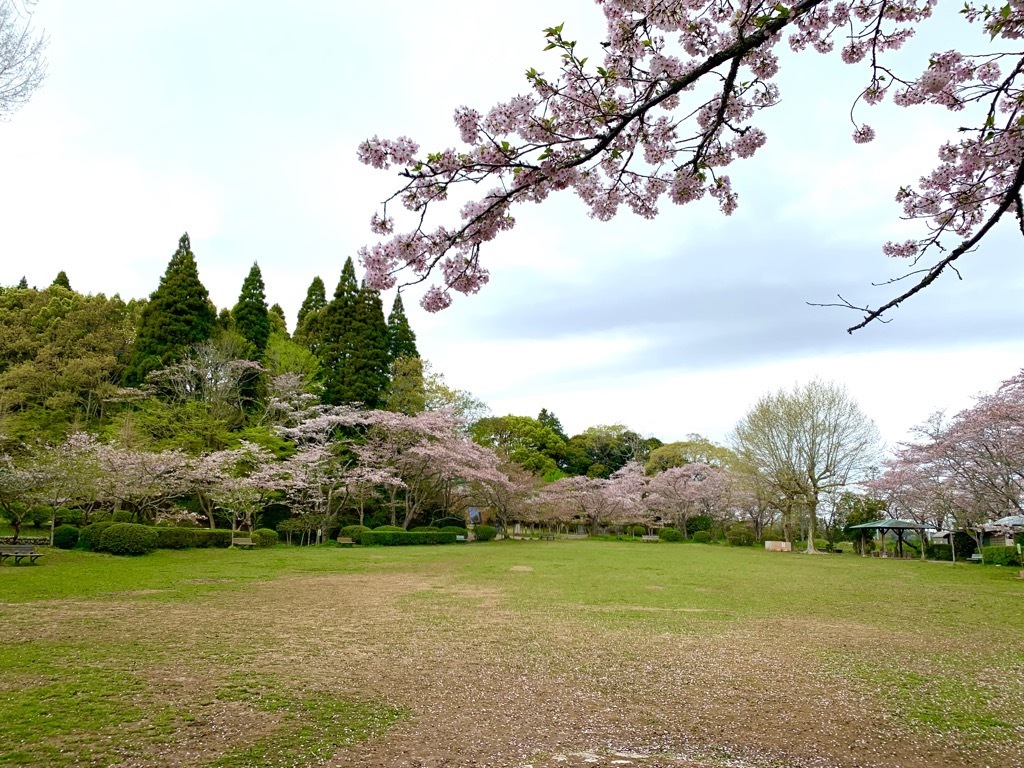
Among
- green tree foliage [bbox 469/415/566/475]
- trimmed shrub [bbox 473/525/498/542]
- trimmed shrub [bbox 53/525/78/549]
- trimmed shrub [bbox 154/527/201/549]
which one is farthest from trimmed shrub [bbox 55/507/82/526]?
green tree foliage [bbox 469/415/566/475]

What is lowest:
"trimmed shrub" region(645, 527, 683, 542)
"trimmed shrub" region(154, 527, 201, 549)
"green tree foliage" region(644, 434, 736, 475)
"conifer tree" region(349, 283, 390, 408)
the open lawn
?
"trimmed shrub" region(645, 527, 683, 542)

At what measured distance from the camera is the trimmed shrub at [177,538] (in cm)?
1588

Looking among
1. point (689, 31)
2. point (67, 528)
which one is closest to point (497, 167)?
point (689, 31)

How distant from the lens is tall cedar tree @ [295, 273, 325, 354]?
31.0 metres

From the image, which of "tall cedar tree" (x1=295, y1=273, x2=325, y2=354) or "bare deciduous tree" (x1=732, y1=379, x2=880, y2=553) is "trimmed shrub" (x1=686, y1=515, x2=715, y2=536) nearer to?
"bare deciduous tree" (x1=732, y1=379, x2=880, y2=553)

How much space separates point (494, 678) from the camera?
470 centimetres

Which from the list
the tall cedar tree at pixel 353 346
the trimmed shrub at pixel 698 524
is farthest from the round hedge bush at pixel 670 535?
the tall cedar tree at pixel 353 346

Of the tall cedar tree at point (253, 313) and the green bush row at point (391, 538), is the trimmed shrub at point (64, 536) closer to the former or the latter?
the green bush row at point (391, 538)

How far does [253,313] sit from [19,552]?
18134 millimetres

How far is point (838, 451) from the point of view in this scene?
2495 cm

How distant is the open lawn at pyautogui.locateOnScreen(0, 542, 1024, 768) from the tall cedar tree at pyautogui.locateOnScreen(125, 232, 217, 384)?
592 inches

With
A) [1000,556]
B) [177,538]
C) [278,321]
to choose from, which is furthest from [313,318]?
[1000,556]

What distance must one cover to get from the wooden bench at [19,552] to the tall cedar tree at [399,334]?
20.3 meters

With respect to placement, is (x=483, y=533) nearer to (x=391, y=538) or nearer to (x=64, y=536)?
(x=391, y=538)
